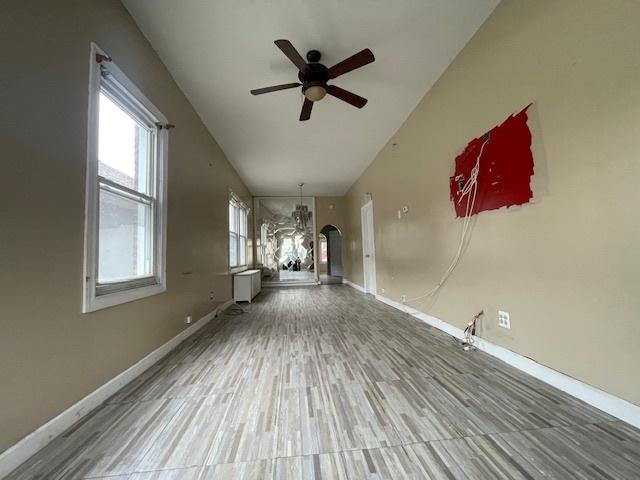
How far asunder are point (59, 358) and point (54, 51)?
1.71 m

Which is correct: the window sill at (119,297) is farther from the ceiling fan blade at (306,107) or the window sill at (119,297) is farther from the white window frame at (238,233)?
the white window frame at (238,233)

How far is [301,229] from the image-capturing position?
8.20 metres

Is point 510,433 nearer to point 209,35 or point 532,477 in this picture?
point 532,477

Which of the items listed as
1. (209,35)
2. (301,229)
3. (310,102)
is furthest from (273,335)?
(301,229)

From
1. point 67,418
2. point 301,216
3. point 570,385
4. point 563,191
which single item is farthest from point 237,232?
point 570,385

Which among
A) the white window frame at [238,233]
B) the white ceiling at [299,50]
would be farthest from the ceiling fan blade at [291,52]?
the white window frame at [238,233]

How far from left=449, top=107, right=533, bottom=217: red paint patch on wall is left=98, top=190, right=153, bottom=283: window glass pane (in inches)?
124

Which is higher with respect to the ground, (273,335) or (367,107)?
(367,107)

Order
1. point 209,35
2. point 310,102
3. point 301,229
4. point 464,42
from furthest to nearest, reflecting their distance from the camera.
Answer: point 301,229, point 310,102, point 464,42, point 209,35

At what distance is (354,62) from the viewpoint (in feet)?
7.09

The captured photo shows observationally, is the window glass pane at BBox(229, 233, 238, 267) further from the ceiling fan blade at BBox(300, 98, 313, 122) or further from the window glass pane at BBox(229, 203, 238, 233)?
the ceiling fan blade at BBox(300, 98, 313, 122)

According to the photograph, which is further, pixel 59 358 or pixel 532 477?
pixel 59 358

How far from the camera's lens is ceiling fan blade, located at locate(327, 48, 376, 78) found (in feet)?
6.77

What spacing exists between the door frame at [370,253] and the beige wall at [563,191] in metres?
2.86
